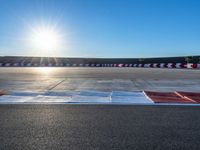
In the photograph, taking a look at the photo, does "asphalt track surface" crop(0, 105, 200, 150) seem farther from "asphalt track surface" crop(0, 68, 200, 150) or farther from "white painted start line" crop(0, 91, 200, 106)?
"white painted start line" crop(0, 91, 200, 106)

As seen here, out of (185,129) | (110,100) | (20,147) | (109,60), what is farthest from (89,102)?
(109,60)

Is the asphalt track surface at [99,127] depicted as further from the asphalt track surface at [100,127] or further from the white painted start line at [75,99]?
the white painted start line at [75,99]

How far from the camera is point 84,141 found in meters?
5.16

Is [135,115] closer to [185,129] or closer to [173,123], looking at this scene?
[173,123]

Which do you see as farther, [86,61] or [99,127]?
[86,61]

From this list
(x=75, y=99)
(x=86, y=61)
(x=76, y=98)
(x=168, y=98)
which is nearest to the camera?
(x=75, y=99)

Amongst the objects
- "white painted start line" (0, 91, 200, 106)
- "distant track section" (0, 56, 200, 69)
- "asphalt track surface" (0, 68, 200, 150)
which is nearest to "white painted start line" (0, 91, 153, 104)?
"white painted start line" (0, 91, 200, 106)

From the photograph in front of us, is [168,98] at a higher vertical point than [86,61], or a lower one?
lower

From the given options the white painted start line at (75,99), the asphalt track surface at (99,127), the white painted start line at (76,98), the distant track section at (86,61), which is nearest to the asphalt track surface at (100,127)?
the asphalt track surface at (99,127)

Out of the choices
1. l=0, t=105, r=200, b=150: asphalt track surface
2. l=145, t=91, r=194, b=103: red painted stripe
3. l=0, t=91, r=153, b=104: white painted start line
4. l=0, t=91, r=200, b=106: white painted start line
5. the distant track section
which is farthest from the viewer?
the distant track section

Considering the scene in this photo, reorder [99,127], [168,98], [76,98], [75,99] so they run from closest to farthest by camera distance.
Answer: [99,127] < [75,99] < [76,98] < [168,98]

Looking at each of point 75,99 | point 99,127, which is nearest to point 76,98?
point 75,99

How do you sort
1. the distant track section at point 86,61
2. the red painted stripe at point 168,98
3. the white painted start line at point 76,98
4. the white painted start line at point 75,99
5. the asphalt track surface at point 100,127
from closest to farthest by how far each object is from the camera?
the asphalt track surface at point 100,127
the white painted start line at point 75,99
the white painted start line at point 76,98
the red painted stripe at point 168,98
the distant track section at point 86,61

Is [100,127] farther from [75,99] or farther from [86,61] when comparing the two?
[86,61]
